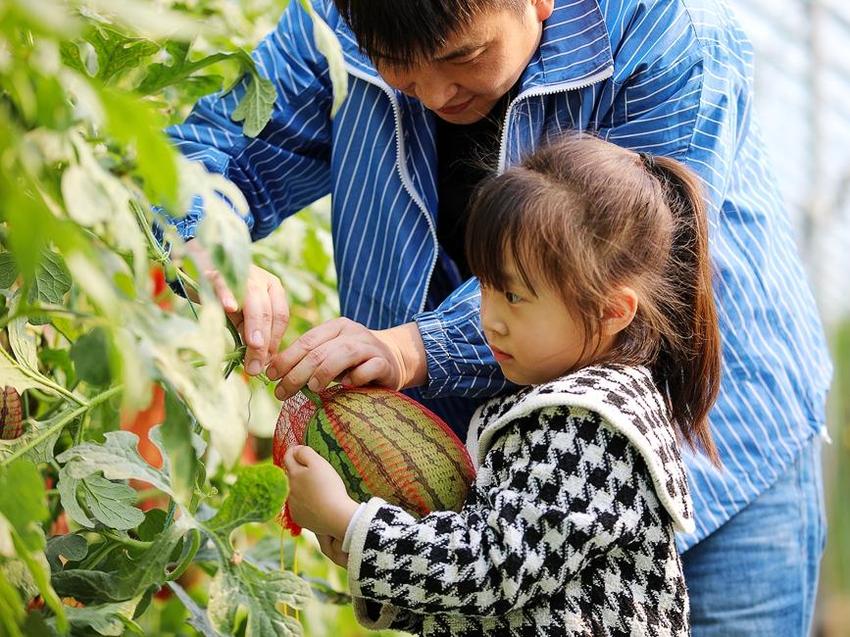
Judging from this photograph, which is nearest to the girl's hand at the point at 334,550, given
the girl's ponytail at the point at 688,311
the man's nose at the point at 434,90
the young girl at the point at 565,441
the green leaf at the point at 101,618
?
the young girl at the point at 565,441

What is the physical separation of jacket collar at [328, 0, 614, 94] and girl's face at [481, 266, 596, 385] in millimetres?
375

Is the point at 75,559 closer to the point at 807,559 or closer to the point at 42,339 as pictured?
the point at 42,339

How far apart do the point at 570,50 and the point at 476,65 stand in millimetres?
194

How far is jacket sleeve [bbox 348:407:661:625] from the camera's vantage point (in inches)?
54.2

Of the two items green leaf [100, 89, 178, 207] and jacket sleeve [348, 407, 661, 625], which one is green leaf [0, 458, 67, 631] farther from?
jacket sleeve [348, 407, 661, 625]

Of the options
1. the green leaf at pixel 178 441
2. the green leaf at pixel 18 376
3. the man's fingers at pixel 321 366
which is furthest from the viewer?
the man's fingers at pixel 321 366

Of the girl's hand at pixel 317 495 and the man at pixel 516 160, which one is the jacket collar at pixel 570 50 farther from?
the girl's hand at pixel 317 495

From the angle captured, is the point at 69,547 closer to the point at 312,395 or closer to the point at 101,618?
the point at 101,618

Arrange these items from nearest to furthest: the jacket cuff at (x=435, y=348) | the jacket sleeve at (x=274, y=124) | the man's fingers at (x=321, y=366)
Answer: the man's fingers at (x=321, y=366)
the jacket cuff at (x=435, y=348)
the jacket sleeve at (x=274, y=124)

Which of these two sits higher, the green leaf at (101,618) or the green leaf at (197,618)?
the green leaf at (101,618)

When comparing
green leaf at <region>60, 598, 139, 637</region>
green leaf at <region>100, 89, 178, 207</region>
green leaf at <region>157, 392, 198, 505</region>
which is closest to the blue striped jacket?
green leaf at <region>60, 598, 139, 637</region>

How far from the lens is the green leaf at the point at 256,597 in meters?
1.31

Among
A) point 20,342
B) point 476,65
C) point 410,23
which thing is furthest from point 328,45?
point 20,342

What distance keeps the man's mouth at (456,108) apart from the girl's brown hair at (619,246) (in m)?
0.15
